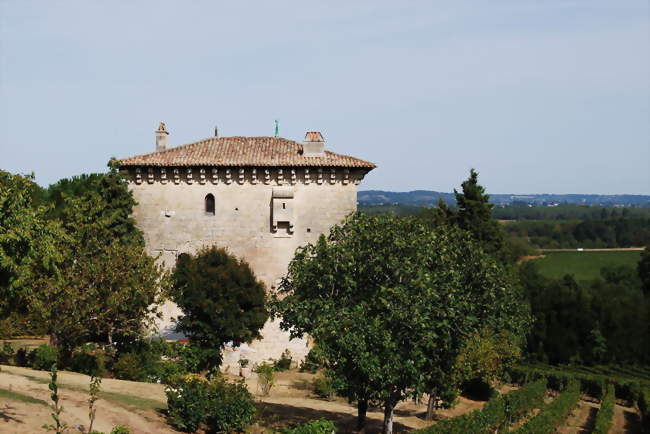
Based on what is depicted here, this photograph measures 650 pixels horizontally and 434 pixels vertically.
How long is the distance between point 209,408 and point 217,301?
12.3 metres

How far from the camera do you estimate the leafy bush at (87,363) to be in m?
29.3

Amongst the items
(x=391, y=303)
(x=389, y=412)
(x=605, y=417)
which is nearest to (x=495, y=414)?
(x=389, y=412)

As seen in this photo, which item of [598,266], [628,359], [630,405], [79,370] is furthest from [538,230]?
[79,370]

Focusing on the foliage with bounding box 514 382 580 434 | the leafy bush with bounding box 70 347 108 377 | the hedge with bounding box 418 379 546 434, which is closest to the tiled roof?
the leafy bush with bounding box 70 347 108 377

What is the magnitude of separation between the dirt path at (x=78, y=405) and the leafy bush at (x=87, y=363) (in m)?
2.26

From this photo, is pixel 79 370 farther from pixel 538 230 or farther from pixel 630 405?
pixel 538 230

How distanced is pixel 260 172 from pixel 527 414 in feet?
57.6

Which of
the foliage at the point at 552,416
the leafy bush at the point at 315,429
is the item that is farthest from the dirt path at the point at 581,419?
the leafy bush at the point at 315,429

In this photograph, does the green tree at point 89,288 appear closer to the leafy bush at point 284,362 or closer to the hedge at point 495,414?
the leafy bush at point 284,362

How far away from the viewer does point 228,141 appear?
1626 inches

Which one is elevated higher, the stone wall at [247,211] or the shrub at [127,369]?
the stone wall at [247,211]

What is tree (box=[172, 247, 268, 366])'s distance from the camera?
32844mm

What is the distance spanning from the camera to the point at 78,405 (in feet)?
68.3

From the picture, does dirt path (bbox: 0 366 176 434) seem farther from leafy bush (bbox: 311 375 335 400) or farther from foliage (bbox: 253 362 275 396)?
leafy bush (bbox: 311 375 335 400)
